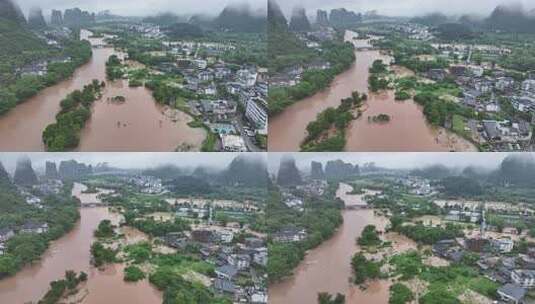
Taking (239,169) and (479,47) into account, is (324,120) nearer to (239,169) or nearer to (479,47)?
(239,169)

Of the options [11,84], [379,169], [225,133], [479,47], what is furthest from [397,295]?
[11,84]

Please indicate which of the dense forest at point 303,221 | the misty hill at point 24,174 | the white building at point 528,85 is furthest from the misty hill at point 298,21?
the misty hill at point 24,174

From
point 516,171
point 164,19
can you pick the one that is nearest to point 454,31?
point 516,171

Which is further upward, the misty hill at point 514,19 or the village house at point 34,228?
the misty hill at point 514,19

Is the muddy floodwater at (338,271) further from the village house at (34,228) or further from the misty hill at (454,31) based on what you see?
the village house at (34,228)

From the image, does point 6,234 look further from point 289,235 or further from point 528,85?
point 528,85
